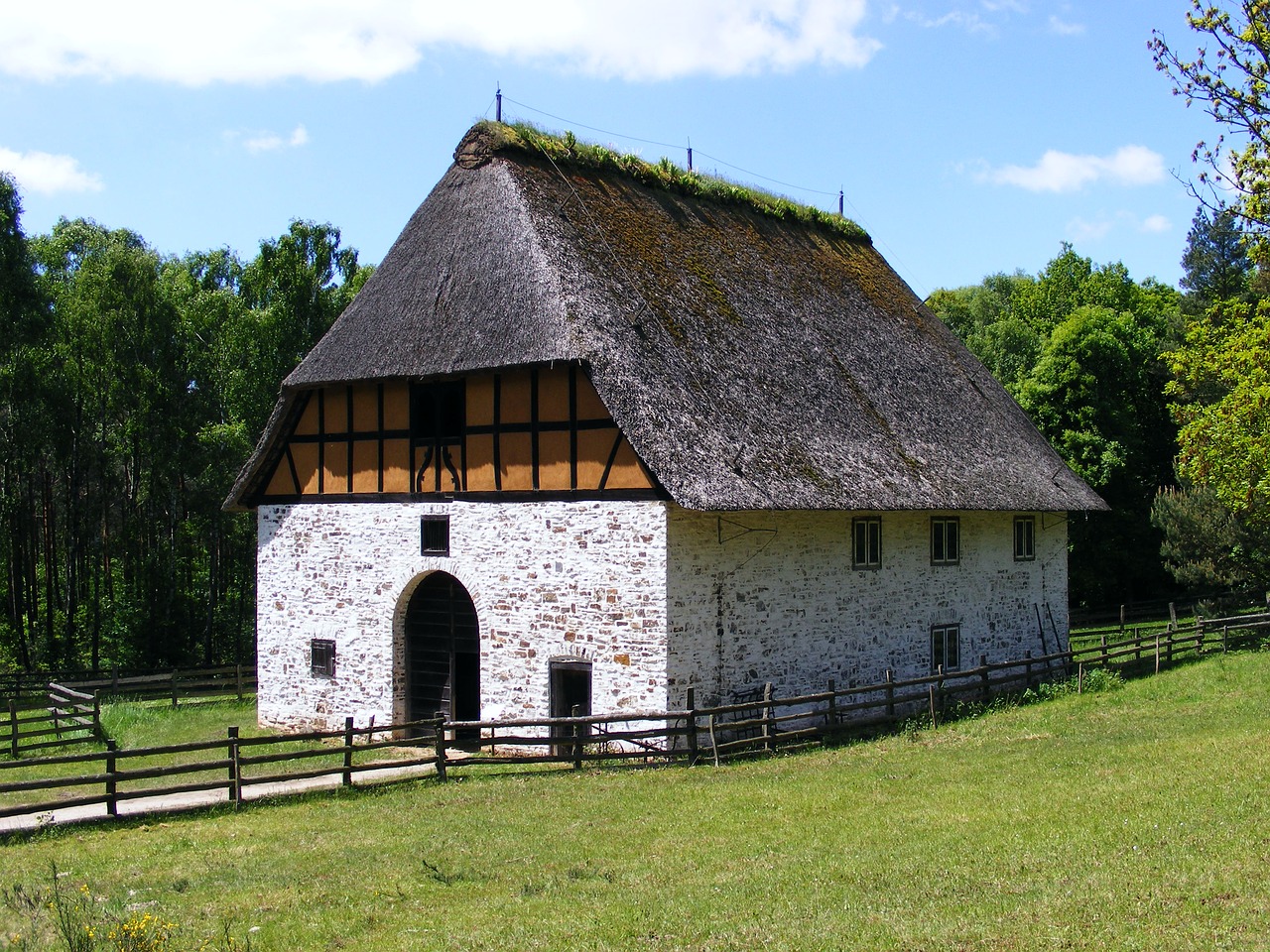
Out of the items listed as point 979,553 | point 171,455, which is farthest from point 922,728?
point 171,455

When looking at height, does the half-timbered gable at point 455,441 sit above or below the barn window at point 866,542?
above

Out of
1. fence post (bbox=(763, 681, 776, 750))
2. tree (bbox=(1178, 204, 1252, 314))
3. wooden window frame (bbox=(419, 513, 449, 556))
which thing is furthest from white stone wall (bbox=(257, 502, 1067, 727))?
tree (bbox=(1178, 204, 1252, 314))

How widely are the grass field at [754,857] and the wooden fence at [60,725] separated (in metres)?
7.14

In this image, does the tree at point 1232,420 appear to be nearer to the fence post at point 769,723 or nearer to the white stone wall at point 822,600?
the white stone wall at point 822,600

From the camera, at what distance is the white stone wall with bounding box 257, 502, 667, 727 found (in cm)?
1708

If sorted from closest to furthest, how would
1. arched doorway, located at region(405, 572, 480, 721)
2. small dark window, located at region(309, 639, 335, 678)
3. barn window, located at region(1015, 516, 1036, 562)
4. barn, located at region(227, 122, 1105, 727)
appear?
barn, located at region(227, 122, 1105, 727)
arched doorway, located at region(405, 572, 480, 721)
small dark window, located at region(309, 639, 335, 678)
barn window, located at region(1015, 516, 1036, 562)

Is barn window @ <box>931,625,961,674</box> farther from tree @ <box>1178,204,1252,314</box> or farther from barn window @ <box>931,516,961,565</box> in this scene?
tree @ <box>1178,204,1252,314</box>

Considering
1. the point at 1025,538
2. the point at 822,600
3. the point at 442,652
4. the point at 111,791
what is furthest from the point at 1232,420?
the point at 111,791

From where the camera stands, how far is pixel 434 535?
765 inches

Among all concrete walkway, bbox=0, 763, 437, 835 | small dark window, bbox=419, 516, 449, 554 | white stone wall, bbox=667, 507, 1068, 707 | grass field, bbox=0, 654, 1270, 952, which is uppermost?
small dark window, bbox=419, 516, 449, 554

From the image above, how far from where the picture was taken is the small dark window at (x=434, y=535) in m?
19.2

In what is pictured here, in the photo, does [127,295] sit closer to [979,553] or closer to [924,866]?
[979,553]

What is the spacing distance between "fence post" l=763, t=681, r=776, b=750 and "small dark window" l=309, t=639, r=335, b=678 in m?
7.82

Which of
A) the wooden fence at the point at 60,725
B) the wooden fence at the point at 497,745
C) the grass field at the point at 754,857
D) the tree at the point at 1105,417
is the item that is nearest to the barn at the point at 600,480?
the wooden fence at the point at 497,745
